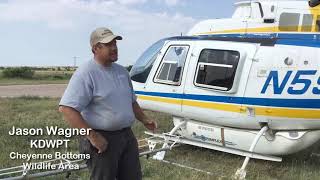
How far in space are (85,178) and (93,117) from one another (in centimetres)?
265

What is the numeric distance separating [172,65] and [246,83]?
5.44ft

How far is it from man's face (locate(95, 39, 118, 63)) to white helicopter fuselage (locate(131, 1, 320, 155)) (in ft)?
12.3

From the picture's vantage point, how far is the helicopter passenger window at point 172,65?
835cm

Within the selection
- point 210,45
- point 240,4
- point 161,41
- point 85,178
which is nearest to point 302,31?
point 240,4

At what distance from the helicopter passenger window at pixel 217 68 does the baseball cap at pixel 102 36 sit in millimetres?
3800

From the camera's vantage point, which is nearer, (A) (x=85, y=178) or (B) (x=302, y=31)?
(A) (x=85, y=178)

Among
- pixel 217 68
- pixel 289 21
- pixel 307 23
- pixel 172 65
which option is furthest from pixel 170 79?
pixel 307 23

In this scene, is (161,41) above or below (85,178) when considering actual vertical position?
above

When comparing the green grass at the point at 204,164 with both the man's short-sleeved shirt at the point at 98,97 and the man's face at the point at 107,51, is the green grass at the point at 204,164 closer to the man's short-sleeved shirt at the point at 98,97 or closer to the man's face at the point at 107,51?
the man's short-sleeved shirt at the point at 98,97

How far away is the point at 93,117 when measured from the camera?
3986mm

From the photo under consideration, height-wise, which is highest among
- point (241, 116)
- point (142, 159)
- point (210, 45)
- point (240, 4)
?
point (240, 4)

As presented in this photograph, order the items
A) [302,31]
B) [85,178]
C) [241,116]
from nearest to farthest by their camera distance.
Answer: [85,178] < [241,116] < [302,31]

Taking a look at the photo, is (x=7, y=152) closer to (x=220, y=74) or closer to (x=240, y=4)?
(x=220, y=74)

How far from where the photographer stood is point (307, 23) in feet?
29.2
